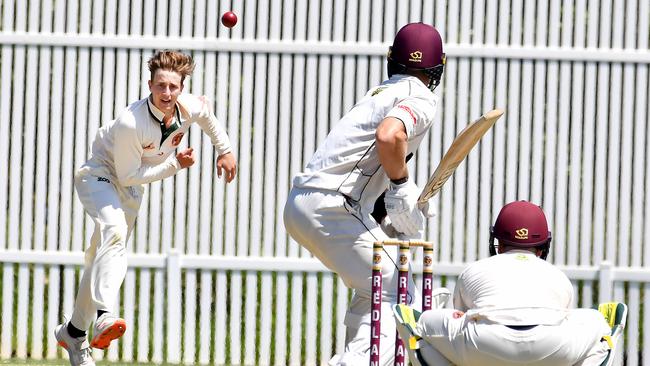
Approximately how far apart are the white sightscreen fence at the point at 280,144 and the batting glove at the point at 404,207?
268 centimetres

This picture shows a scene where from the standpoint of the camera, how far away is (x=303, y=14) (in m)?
8.47

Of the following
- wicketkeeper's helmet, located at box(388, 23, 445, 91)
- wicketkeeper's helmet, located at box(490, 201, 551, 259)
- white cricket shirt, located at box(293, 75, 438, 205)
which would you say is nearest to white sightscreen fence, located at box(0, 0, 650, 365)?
wicketkeeper's helmet, located at box(388, 23, 445, 91)

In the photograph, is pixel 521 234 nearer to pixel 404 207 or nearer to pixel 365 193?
pixel 404 207

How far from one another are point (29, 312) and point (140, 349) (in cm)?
72

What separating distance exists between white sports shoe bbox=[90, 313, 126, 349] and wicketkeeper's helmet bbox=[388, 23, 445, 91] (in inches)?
75.2

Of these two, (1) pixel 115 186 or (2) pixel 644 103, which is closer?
(1) pixel 115 186

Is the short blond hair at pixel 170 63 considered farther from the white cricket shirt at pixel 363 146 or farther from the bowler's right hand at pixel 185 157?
the white cricket shirt at pixel 363 146

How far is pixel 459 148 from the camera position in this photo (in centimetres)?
582

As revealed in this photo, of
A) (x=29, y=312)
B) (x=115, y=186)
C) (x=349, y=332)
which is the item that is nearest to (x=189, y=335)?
(x=29, y=312)

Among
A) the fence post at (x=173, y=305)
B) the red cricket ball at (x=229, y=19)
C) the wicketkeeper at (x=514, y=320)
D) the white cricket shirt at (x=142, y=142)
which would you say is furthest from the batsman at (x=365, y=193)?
the fence post at (x=173, y=305)

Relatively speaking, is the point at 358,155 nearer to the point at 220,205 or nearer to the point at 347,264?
the point at 347,264

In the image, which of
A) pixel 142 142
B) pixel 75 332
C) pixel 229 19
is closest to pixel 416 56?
pixel 142 142

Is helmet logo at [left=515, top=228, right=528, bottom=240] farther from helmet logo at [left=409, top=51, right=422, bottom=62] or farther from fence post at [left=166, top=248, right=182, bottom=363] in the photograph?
fence post at [left=166, top=248, right=182, bottom=363]

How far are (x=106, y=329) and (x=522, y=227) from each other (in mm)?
2328
